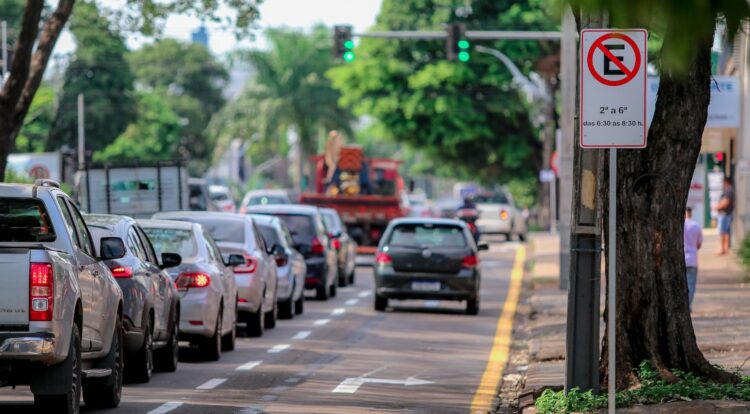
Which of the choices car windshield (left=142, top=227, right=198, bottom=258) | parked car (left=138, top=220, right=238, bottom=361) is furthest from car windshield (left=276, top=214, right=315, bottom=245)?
car windshield (left=142, top=227, right=198, bottom=258)

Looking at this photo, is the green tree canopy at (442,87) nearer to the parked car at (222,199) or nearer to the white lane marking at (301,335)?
the parked car at (222,199)

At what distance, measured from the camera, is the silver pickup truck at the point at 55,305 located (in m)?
9.16

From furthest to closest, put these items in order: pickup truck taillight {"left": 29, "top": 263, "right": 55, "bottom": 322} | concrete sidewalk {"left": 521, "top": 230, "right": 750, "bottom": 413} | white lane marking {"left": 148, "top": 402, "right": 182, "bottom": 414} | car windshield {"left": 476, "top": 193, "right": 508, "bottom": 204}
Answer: car windshield {"left": 476, "top": 193, "right": 508, "bottom": 204}
concrete sidewalk {"left": 521, "top": 230, "right": 750, "bottom": 413}
white lane marking {"left": 148, "top": 402, "right": 182, "bottom": 414}
pickup truck taillight {"left": 29, "top": 263, "right": 55, "bottom": 322}

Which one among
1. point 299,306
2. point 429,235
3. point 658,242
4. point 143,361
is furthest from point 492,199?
point 658,242

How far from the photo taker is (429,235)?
25062 mm

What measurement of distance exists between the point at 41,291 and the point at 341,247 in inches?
846

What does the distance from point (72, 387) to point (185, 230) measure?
750 centimetres

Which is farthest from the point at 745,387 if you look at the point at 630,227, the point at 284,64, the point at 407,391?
the point at 284,64

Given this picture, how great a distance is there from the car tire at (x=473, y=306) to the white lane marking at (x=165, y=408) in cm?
1273

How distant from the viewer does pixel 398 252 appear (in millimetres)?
24688

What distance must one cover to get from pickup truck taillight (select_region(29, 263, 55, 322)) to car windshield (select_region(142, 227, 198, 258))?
7.67 metres

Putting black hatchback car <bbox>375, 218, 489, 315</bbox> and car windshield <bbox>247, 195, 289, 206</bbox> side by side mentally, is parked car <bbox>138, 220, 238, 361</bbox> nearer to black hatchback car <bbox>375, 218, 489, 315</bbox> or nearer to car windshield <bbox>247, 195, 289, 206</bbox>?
black hatchback car <bbox>375, 218, 489, 315</bbox>

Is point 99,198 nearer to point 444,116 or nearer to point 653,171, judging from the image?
point 653,171

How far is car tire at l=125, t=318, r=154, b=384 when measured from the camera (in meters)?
13.6
